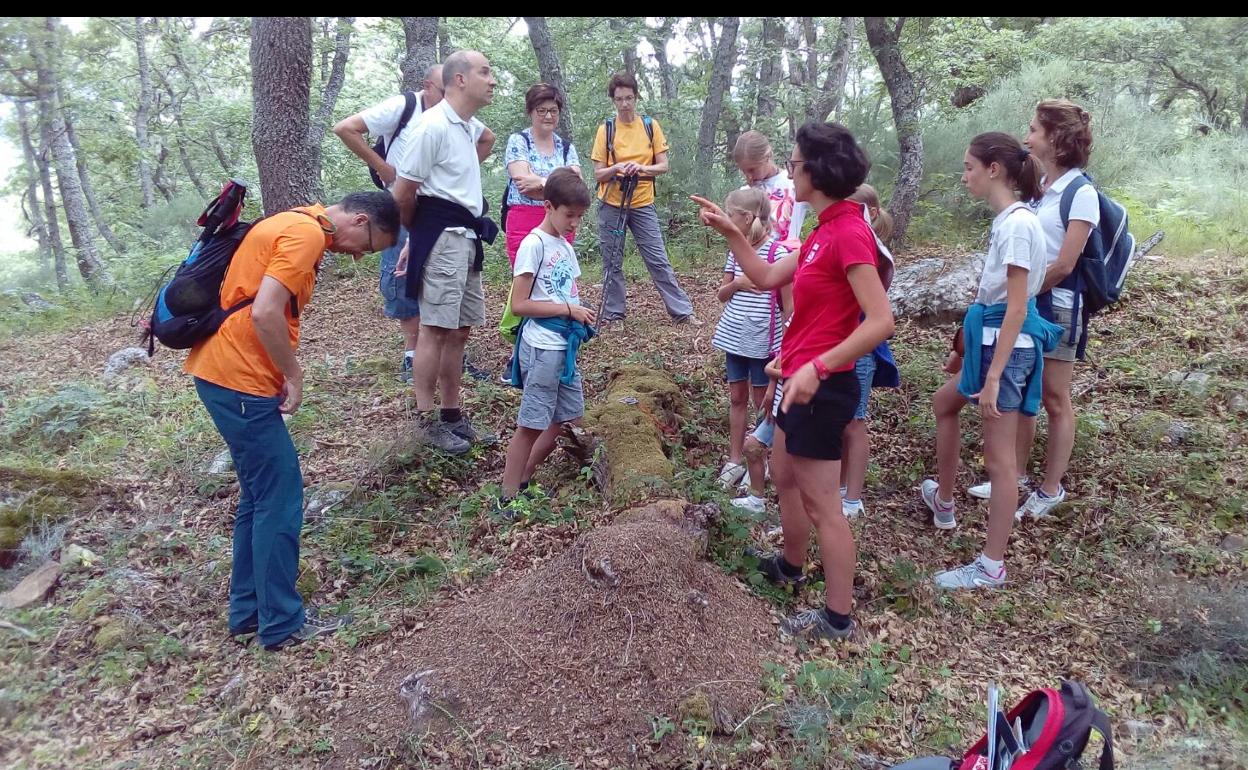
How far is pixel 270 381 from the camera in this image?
3.10m

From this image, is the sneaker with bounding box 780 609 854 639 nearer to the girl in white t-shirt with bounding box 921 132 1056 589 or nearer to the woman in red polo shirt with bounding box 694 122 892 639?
the woman in red polo shirt with bounding box 694 122 892 639

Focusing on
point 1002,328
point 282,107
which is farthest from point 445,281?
point 282,107

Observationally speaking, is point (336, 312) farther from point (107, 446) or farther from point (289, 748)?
point (289, 748)

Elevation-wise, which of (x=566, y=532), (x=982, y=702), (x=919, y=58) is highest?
(x=919, y=58)

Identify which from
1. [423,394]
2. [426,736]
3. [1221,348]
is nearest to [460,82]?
[423,394]

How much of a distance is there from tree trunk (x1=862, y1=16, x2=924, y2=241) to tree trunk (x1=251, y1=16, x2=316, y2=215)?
18.9 ft

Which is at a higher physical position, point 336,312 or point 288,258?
point 288,258

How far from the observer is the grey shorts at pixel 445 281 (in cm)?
451

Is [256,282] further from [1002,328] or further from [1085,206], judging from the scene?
[1085,206]

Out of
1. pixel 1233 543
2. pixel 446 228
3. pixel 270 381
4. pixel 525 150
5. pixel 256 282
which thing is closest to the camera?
pixel 256 282

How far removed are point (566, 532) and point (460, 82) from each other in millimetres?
2709

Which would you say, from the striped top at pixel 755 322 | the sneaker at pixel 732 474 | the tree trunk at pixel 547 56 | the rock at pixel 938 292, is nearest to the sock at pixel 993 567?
the sneaker at pixel 732 474

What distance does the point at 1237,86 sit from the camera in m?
12.5

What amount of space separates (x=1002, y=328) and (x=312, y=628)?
341 centimetres
